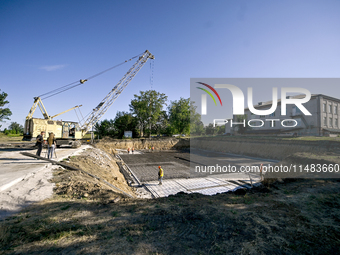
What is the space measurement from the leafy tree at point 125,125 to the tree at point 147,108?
1582 mm

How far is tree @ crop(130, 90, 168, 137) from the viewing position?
1743 inches

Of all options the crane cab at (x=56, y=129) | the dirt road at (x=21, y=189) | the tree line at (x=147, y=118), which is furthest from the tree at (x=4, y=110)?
the dirt road at (x=21, y=189)

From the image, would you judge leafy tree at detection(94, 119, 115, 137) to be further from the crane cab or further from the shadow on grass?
the shadow on grass

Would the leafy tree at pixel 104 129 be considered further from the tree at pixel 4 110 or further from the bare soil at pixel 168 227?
the bare soil at pixel 168 227

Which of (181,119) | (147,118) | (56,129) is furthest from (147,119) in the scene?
(56,129)

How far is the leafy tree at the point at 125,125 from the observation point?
44.0 meters

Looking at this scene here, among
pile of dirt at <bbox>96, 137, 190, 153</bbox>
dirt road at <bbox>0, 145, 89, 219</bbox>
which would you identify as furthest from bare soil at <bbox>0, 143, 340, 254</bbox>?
pile of dirt at <bbox>96, 137, 190, 153</bbox>

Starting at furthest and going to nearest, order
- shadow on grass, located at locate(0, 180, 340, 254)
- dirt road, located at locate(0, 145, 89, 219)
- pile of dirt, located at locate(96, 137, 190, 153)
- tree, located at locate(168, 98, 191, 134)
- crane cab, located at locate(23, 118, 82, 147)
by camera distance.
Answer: tree, located at locate(168, 98, 191, 134)
pile of dirt, located at locate(96, 137, 190, 153)
crane cab, located at locate(23, 118, 82, 147)
dirt road, located at locate(0, 145, 89, 219)
shadow on grass, located at locate(0, 180, 340, 254)

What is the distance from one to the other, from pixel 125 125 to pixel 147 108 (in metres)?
7.24

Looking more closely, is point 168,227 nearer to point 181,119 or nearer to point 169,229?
point 169,229

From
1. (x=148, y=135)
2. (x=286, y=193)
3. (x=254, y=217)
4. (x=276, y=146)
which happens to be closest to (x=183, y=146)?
(x=148, y=135)

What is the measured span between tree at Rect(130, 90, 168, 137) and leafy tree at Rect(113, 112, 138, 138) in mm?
1582

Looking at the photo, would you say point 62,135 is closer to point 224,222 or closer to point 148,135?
point 224,222

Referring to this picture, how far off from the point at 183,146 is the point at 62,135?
26422 millimetres
